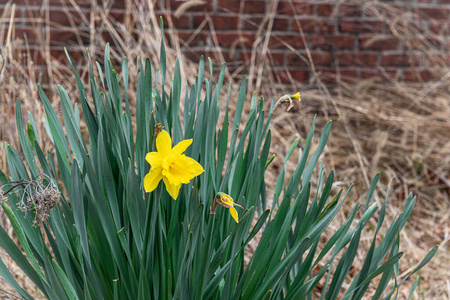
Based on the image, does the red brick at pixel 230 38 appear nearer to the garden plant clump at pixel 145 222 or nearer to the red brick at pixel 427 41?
the red brick at pixel 427 41

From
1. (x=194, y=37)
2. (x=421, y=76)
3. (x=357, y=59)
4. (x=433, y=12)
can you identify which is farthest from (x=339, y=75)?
(x=194, y=37)

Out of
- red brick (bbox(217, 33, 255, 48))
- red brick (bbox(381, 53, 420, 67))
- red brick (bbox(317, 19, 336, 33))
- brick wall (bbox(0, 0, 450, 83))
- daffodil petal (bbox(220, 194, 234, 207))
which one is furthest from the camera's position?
red brick (bbox(381, 53, 420, 67))

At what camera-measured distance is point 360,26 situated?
97.3 inches

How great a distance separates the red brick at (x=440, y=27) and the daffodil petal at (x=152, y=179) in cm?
243

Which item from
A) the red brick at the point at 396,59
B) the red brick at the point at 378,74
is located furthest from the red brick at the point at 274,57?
the red brick at the point at 396,59

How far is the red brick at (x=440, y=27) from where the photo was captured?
99.0 inches

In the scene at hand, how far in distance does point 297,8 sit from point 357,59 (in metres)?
0.43

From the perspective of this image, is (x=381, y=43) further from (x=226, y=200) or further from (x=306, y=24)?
(x=226, y=200)

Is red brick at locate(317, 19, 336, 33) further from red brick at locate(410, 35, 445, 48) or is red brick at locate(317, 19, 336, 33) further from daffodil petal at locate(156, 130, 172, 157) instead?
daffodil petal at locate(156, 130, 172, 157)

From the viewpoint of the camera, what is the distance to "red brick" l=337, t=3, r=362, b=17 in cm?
243

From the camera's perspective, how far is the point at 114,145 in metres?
0.63

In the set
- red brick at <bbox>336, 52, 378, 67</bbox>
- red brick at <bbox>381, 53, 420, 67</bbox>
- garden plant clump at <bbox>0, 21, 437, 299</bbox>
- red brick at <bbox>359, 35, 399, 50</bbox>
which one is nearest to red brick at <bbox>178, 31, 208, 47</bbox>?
red brick at <bbox>336, 52, 378, 67</bbox>

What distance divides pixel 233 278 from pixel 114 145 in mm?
239

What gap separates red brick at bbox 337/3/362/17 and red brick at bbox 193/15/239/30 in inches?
21.8
